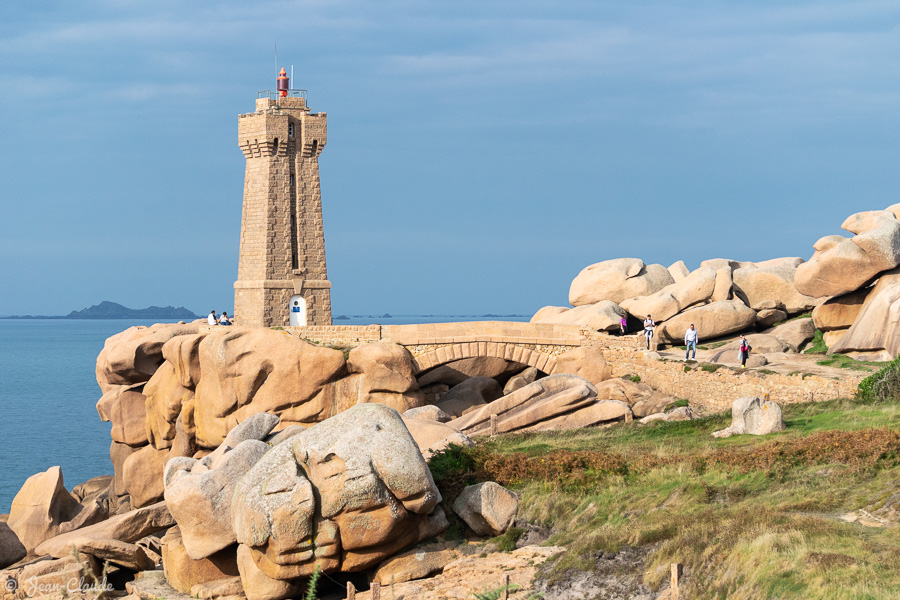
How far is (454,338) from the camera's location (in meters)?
37.2

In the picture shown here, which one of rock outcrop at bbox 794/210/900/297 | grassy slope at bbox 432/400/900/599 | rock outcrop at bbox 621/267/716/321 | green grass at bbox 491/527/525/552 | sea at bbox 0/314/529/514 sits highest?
rock outcrop at bbox 794/210/900/297

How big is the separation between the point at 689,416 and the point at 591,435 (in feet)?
12.2

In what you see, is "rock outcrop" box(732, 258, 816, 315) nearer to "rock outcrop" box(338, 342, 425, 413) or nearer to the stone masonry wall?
the stone masonry wall

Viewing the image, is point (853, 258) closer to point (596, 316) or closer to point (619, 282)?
point (596, 316)

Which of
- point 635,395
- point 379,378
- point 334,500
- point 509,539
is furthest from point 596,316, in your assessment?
point 334,500

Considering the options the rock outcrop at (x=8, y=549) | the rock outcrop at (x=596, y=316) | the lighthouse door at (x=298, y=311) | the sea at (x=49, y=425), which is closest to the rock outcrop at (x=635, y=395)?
the rock outcrop at (x=596, y=316)

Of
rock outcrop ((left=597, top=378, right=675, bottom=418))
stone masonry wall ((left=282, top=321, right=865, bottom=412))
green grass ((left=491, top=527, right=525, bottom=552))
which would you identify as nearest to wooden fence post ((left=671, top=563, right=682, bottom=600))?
green grass ((left=491, top=527, right=525, bottom=552))

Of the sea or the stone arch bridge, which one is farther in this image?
the sea

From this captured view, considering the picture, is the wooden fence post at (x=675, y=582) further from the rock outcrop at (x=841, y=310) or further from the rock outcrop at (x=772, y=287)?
the rock outcrop at (x=772, y=287)

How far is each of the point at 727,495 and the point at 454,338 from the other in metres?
19.8

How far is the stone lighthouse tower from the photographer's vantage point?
43500 mm

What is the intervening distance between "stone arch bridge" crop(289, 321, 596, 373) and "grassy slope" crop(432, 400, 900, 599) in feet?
35.9

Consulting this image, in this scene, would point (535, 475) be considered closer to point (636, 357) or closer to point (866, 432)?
point (866, 432)

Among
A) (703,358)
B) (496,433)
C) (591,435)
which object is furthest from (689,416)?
(703,358)
